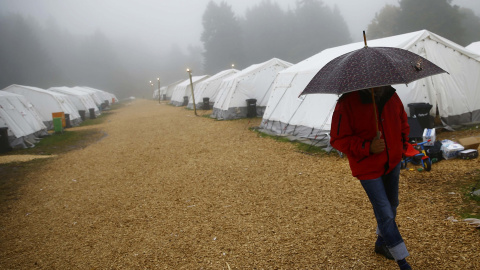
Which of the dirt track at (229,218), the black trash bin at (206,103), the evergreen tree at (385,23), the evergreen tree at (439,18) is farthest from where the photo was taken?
the evergreen tree at (385,23)

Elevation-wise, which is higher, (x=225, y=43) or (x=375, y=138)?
(x=225, y=43)

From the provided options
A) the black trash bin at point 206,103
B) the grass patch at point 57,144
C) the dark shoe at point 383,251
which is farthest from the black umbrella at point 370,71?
the black trash bin at point 206,103

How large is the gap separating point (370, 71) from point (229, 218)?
10.9 ft

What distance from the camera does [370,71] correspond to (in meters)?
2.69

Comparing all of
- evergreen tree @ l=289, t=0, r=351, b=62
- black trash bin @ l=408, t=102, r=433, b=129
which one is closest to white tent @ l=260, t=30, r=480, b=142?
black trash bin @ l=408, t=102, r=433, b=129

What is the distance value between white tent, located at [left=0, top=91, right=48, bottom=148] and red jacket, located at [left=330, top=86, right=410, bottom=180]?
16290 millimetres

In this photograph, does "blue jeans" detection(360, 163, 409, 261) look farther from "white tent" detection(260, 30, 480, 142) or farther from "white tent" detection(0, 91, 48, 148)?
"white tent" detection(0, 91, 48, 148)

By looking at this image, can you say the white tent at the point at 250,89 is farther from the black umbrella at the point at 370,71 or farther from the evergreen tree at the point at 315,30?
the evergreen tree at the point at 315,30

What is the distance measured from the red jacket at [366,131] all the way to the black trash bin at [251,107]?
50.7 ft

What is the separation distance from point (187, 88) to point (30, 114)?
19647 millimetres

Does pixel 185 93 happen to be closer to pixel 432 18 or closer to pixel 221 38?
pixel 432 18

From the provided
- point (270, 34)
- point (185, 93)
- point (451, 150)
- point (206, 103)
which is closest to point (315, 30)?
point (270, 34)

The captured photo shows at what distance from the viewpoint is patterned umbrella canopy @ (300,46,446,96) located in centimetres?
261

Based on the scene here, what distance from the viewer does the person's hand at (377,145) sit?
103 inches
